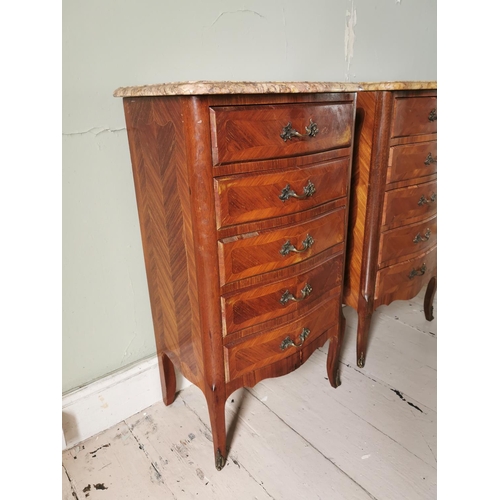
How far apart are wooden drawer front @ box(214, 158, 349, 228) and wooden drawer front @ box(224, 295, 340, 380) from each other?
1.08ft

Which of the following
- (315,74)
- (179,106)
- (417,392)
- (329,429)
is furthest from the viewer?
(315,74)

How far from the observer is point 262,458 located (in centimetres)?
124

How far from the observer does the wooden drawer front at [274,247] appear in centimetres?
99

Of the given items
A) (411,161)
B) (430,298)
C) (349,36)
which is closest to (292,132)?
(411,161)

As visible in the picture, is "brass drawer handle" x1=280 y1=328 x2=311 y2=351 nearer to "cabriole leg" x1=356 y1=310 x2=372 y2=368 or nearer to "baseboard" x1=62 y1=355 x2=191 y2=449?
"cabriole leg" x1=356 y1=310 x2=372 y2=368

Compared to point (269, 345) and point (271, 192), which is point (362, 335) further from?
point (271, 192)

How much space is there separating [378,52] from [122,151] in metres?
1.31

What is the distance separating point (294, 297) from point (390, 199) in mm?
537

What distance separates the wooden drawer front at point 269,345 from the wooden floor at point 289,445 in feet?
1.07

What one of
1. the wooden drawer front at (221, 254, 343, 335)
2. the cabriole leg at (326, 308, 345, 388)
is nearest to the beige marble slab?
the wooden drawer front at (221, 254, 343, 335)

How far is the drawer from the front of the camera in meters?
1.31

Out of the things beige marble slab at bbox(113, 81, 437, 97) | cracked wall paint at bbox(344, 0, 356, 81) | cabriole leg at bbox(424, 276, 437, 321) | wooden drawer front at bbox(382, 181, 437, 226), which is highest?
cracked wall paint at bbox(344, 0, 356, 81)
